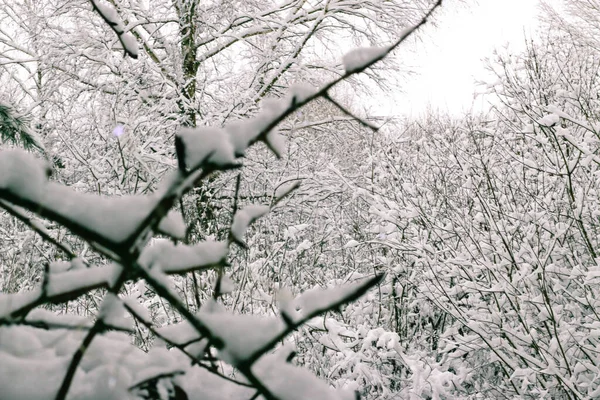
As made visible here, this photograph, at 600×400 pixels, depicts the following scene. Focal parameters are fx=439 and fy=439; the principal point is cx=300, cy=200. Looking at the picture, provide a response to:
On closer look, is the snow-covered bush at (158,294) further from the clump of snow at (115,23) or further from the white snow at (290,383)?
the clump of snow at (115,23)

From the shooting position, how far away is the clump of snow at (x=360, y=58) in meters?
0.45

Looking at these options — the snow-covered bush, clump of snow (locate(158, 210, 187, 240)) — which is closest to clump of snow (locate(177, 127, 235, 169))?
the snow-covered bush

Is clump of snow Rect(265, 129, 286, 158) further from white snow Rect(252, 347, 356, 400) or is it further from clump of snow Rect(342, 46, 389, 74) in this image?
white snow Rect(252, 347, 356, 400)

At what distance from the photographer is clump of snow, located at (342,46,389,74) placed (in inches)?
17.9

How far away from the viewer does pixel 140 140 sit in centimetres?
632

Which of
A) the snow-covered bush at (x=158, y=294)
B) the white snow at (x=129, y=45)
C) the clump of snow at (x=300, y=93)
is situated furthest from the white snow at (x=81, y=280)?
the white snow at (x=129, y=45)

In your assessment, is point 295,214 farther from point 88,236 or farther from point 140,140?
point 88,236

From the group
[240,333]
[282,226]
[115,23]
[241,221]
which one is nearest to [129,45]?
[115,23]

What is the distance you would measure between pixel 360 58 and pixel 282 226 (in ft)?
24.1

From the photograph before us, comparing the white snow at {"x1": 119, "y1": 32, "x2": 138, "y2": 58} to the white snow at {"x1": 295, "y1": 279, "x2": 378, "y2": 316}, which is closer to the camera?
the white snow at {"x1": 295, "y1": 279, "x2": 378, "y2": 316}

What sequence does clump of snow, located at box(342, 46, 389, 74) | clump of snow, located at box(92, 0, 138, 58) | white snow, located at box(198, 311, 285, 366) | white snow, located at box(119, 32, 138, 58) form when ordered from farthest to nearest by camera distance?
white snow, located at box(119, 32, 138, 58), clump of snow, located at box(92, 0, 138, 58), clump of snow, located at box(342, 46, 389, 74), white snow, located at box(198, 311, 285, 366)

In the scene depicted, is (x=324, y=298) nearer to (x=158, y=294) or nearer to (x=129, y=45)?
(x=158, y=294)

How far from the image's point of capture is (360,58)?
1.52 ft

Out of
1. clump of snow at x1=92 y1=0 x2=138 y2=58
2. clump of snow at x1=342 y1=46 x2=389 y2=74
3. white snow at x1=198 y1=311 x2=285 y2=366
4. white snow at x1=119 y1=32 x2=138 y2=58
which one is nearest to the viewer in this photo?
white snow at x1=198 y1=311 x2=285 y2=366
